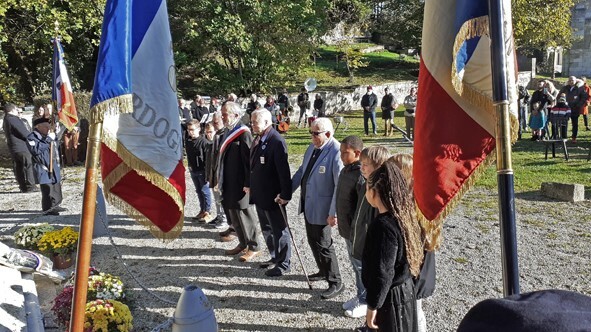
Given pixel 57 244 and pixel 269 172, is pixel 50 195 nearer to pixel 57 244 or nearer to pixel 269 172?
pixel 57 244

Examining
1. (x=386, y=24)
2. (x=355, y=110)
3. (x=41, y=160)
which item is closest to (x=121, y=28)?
(x=41, y=160)

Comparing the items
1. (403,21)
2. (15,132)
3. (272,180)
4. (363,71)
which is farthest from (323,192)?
(403,21)

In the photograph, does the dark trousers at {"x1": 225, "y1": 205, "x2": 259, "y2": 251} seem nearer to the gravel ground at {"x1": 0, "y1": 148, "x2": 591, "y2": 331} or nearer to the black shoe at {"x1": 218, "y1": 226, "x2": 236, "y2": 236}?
the gravel ground at {"x1": 0, "y1": 148, "x2": 591, "y2": 331}

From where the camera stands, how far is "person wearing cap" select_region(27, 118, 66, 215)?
8.77m

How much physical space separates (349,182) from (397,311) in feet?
5.45

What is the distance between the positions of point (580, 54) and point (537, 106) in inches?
1231

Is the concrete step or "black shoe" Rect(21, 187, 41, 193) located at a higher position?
"black shoe" Rect(21, 187, 41, 193)

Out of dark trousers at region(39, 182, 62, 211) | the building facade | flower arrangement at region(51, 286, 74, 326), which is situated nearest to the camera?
flower arrangement at region(51, 286, 74, 326)

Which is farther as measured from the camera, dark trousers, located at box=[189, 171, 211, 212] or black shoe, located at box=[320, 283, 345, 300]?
dark trousers, located at box=[189, 171, 211, 212]

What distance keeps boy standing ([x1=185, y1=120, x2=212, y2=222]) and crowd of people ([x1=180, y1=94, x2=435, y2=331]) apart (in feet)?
0.06

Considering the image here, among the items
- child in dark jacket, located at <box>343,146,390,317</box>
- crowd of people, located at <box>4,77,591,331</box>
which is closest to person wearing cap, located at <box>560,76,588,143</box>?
crowd of people, located at <box>4,77,591,331</box>

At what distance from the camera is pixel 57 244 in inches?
250

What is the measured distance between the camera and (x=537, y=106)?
14.1 m

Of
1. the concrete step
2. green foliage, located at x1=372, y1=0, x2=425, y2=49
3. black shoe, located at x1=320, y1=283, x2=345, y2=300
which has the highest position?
green foliage, located at x1=372, y1=0, x2=425, y2=49
